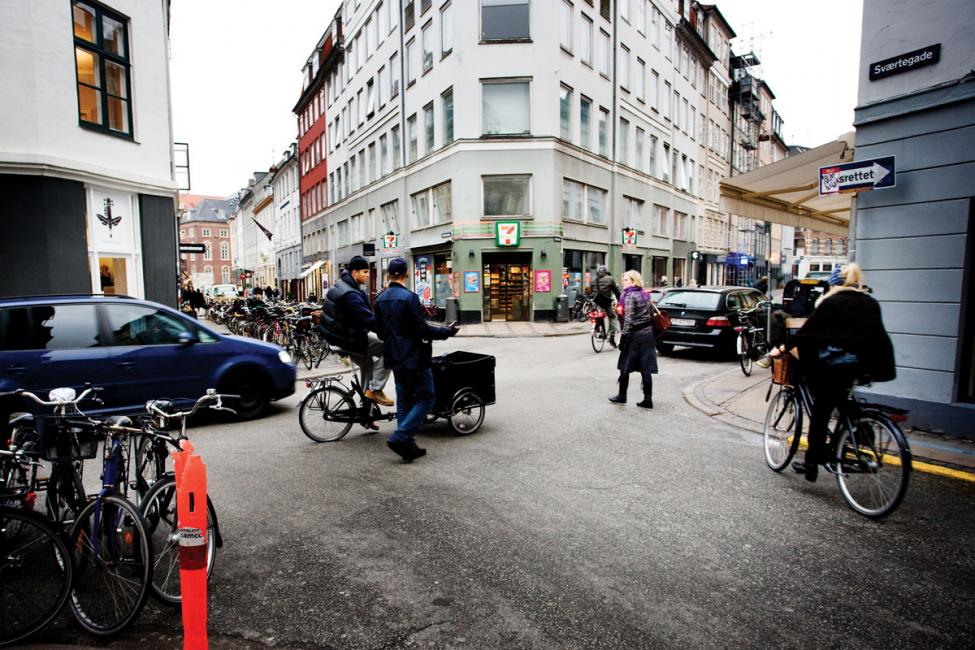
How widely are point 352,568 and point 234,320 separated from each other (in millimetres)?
19976

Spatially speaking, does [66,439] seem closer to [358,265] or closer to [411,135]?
[358,265]

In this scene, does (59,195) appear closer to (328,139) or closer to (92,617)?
(92,617)

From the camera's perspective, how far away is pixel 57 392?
2.94 metres

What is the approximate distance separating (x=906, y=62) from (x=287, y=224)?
56.4 m

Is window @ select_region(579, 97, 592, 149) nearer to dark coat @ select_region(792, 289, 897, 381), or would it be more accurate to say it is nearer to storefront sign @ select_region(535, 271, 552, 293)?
storefront sign @ select_region(535, 271, 552, 293)

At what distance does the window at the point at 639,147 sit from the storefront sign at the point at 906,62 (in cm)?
2386

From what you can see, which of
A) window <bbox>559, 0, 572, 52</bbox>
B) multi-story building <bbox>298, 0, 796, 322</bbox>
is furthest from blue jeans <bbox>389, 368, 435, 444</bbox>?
window <bbox>559, 0, 572, 52</bbox>

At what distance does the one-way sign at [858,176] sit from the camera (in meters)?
6.73

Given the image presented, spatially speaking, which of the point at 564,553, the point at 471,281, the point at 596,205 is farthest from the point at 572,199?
the point at 564,553

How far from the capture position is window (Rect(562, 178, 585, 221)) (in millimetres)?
23750

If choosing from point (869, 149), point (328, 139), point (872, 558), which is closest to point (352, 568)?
point (872, 558)

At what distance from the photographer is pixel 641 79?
30297mm

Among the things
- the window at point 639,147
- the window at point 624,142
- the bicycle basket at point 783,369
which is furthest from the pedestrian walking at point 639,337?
the window at point 639,147

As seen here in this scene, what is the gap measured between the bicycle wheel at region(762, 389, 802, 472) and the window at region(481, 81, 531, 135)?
19.3 m
